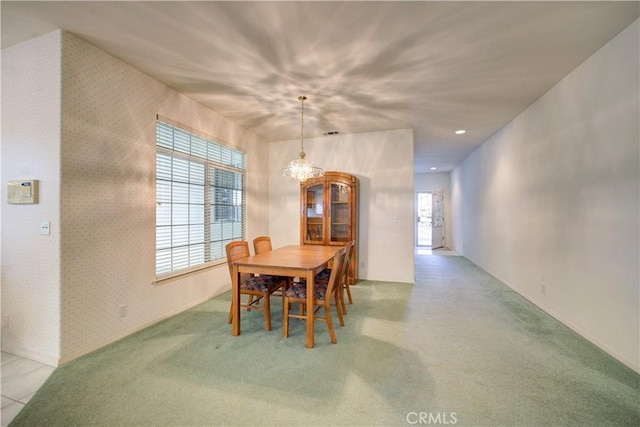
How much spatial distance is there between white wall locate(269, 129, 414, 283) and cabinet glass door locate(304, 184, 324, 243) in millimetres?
539

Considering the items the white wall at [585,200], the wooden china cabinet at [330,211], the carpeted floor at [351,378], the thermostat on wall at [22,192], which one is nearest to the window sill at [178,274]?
the carpeted floor at [351,378]

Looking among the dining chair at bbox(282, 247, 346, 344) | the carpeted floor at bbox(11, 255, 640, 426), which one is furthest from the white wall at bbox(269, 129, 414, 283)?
the dining chair at bbox(282, 247, 346, 344)

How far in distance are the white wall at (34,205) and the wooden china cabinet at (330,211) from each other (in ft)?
10.5

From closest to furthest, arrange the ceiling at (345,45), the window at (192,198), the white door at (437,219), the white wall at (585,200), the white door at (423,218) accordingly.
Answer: the ceiling at (345,45) < the white wall at (585,200) < the window at (192,198) < the white door at (437,219) < the white door at (423,218)

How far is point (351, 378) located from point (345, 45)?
8.63 ft

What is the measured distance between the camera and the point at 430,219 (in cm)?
930

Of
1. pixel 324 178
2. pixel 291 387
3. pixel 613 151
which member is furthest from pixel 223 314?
pixel 613 151

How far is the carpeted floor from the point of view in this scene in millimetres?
1623

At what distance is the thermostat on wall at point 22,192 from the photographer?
221 centimetres

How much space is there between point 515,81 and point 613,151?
3.81 ft

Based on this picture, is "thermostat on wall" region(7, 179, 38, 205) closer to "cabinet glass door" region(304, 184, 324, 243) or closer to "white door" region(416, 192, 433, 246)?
"cabinet glass door" region(304, 184, 324, 243)

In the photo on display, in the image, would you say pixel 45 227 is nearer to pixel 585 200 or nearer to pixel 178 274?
pixel 178 274

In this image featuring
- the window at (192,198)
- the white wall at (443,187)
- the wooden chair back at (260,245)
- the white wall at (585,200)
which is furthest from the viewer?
the white wall at (443,187)

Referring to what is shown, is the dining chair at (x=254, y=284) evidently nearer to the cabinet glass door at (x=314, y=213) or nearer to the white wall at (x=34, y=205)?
the white wall at (x=34, y=205)
